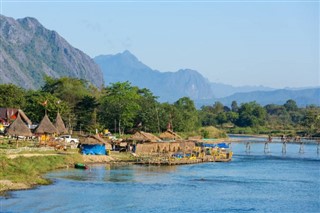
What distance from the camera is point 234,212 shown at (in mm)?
39125

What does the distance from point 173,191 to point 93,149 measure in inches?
852

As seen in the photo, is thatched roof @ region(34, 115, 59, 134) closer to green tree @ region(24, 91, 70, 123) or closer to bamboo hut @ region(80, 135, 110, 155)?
bamboo hut @ region(80, 135, 110, 155)

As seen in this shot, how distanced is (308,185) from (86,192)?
21.4m

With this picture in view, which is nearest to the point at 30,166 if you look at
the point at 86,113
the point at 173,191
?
the point at 173,191

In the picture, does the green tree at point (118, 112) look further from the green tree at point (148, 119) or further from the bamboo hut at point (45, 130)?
the bamboo hut at point (45, 130)

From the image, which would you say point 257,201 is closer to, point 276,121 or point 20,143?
point 20,143

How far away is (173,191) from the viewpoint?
47688 mm

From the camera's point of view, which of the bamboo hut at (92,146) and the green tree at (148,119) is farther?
the green tree at (148,119)

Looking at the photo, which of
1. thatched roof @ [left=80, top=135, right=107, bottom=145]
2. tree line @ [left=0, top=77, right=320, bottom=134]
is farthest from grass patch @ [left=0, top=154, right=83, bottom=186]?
tree line @ [left=0, top=77, right=320, bottom=134]

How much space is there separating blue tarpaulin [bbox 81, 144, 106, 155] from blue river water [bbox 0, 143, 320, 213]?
516 centimetres

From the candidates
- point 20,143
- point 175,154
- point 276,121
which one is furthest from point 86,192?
point 276,121

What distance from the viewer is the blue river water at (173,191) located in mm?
39906

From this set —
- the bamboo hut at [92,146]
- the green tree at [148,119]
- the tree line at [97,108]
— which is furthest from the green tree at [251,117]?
the bamboo hut at [92,146]

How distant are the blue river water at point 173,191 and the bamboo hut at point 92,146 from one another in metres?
5.26
